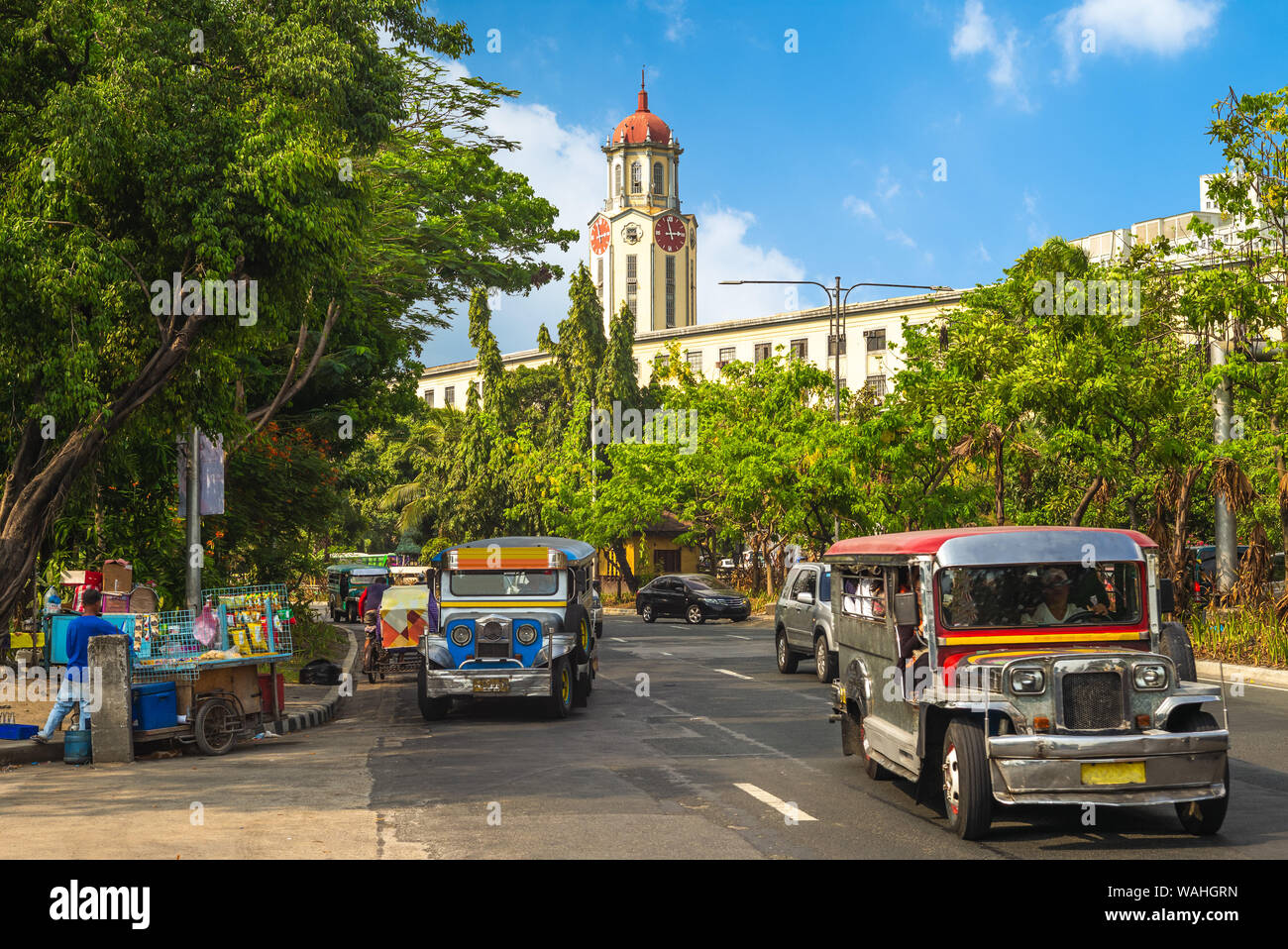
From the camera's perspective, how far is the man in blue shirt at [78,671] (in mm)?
13148

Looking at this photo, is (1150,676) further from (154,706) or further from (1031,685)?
(154,706)

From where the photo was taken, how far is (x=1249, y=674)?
65.2ft

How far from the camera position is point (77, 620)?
44.0ft

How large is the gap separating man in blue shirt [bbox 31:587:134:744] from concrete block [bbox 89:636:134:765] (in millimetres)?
107

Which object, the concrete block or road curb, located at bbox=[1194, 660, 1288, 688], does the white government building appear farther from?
the concrete block

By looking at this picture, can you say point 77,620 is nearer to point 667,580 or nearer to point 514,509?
point 667,580

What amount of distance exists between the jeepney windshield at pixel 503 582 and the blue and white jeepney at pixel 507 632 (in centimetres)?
1

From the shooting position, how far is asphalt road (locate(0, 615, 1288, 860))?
880 cm

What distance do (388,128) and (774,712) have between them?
9683 mm

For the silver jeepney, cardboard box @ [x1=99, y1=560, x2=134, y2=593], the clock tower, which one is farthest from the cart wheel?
the clock tower

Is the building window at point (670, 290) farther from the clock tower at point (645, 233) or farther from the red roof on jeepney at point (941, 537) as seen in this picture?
the red roof on jeepney at point (941, 537)

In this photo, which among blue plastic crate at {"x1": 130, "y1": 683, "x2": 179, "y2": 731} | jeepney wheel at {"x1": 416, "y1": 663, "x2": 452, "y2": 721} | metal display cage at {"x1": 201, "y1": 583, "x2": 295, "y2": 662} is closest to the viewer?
blue plastic crate at {"x1": 130, "y1": 683, "x2": 179, "y2": 731}

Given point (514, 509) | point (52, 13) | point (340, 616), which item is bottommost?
point (340, 616)

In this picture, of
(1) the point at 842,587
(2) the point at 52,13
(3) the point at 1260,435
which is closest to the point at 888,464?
(3) the point at 1260,435
